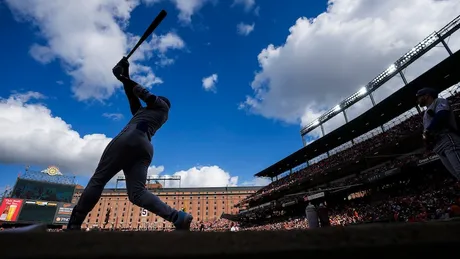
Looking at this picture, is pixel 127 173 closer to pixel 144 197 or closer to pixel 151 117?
pixel 144 197

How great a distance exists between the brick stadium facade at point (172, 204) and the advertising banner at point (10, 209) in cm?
4854

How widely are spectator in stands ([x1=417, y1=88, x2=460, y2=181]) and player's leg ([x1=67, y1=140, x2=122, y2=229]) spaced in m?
3.79

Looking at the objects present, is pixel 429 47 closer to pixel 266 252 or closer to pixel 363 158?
pixel 363 158

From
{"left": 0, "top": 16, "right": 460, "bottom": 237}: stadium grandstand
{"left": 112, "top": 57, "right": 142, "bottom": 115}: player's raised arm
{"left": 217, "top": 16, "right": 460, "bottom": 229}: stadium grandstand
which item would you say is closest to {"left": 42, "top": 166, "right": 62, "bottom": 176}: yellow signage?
{"left": 0, "top": 16, "right": 460, "bottom": 237}: stadium grandstand

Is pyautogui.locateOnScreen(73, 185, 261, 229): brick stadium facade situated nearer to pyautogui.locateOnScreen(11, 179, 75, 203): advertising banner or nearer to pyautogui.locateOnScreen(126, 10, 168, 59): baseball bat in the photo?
Answer: pyautogui.locateOnScreen(11, 179, 75, 203): advertising banner

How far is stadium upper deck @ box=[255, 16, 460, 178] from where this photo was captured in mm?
19625

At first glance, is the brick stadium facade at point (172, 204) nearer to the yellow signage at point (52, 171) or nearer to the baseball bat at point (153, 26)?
the yellow signage at point (52, 171)

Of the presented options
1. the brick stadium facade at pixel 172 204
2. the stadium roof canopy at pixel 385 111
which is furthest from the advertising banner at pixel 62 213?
the brick stadium facade at pixel 172 204

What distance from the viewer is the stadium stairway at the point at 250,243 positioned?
2.79 ft

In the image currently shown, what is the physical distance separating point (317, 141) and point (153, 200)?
32.7 metres

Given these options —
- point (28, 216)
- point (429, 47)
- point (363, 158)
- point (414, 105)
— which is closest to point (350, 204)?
point (363, 158)

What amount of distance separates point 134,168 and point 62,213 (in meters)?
50.5

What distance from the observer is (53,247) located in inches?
33.6

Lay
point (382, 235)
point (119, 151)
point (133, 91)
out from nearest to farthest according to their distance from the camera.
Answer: point (382, 235)
point (119, 151)
point (133, 91)
